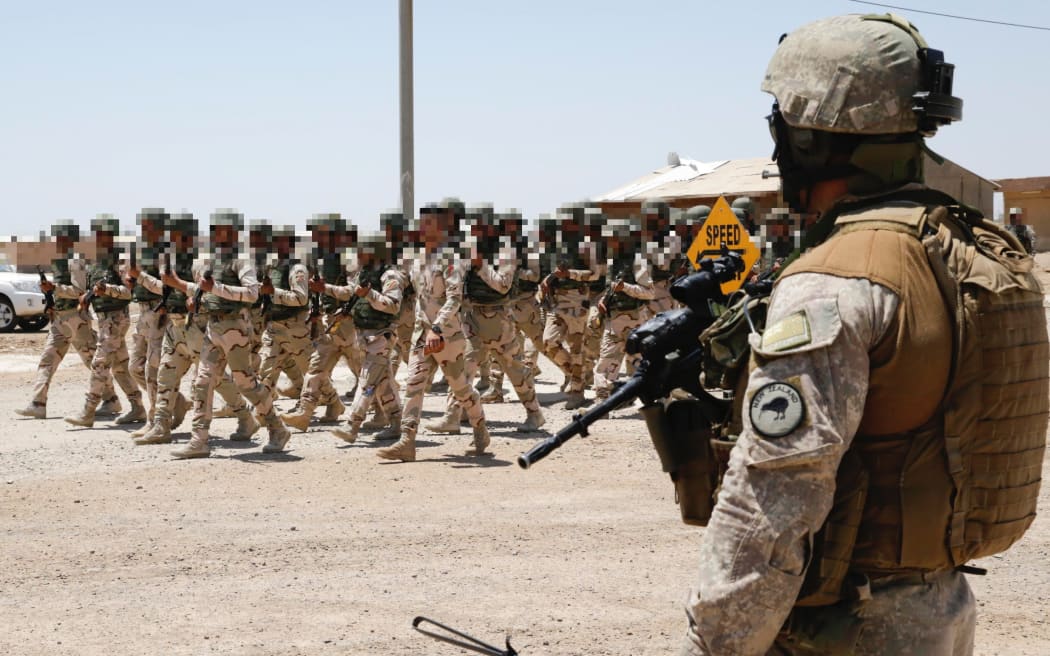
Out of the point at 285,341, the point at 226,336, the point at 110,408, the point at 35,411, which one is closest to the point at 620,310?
the point at 285,341

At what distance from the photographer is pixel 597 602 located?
256 inches

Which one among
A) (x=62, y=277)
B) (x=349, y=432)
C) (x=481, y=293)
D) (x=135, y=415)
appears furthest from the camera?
(x=62, y=277)

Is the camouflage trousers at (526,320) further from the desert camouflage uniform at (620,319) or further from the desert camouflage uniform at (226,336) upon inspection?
the desert camouflage uniform at (226,336)

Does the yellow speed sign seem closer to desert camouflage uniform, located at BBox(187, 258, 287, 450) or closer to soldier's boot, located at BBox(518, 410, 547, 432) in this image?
soldier's boot, located at BBox(518, 410, 547, 432)

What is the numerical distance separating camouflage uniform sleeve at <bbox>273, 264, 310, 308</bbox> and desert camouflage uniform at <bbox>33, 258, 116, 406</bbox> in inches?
121

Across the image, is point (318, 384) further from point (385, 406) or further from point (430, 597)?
point (430, 597)

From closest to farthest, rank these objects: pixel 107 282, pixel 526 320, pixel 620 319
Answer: pixel 107 282 < pixel 620 319 < pixel 526 320

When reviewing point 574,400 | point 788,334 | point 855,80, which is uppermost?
point 855,80

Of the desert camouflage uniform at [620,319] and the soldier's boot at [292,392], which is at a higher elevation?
the desert camouflage uniform at [620,319]

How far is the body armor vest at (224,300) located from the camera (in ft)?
36.2

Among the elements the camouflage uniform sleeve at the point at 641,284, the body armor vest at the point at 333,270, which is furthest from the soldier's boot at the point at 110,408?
the camouflage uniform sleeve at the point at 641,284

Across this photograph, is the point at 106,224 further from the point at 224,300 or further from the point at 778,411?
the point at 778,411

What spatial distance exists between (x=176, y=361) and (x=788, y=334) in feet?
34.3

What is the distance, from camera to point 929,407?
2.39 metres
